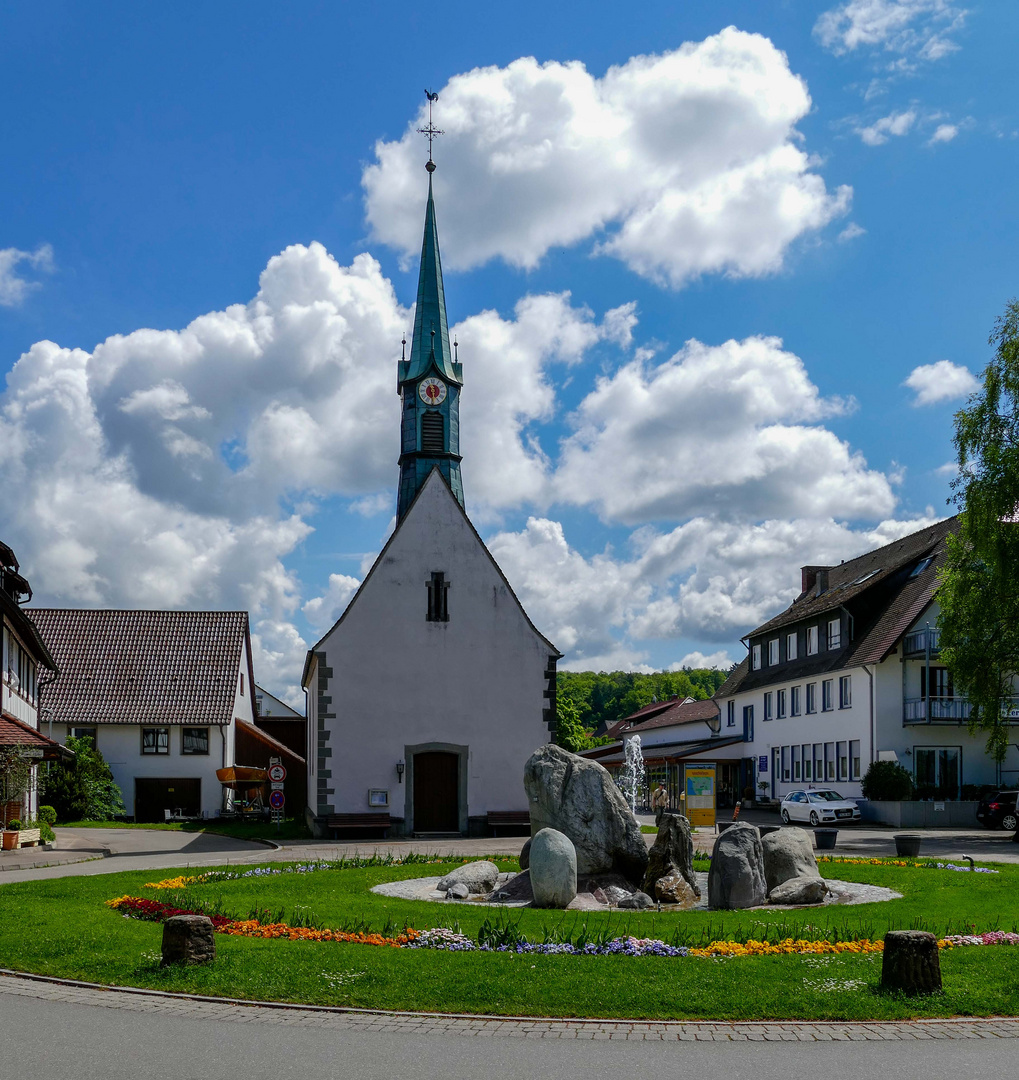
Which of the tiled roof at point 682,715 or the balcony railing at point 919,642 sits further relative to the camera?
the tiled roof at point 682,715

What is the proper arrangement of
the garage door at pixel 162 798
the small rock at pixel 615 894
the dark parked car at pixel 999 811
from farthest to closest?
the garage door at pixel 162 798
the dark parked car at pixel 999 811
the small rock at pixel 615 894

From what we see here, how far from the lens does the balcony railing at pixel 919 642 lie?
4642cm

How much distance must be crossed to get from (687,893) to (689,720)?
194 feet

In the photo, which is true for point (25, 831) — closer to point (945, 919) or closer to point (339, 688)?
point (339, 688)

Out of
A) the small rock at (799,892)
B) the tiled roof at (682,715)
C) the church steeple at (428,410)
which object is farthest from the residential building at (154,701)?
the small rock at (799,892)

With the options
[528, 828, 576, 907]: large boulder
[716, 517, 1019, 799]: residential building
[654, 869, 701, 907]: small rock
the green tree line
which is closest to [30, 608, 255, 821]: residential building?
[716, 517, 1019, 799]: residential building

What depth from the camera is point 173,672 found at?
5119 cm

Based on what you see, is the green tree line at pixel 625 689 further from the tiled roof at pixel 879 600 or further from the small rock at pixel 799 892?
the small rock at pixel 799 892

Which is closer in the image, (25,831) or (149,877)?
(149,877)

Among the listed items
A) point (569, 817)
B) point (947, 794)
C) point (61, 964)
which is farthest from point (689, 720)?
point (61, 964)

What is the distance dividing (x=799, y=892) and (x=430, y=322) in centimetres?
4598

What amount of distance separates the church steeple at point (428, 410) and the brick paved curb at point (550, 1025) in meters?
41.3

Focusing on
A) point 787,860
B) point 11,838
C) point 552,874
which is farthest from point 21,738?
point 787,860

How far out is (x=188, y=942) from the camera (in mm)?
10781
